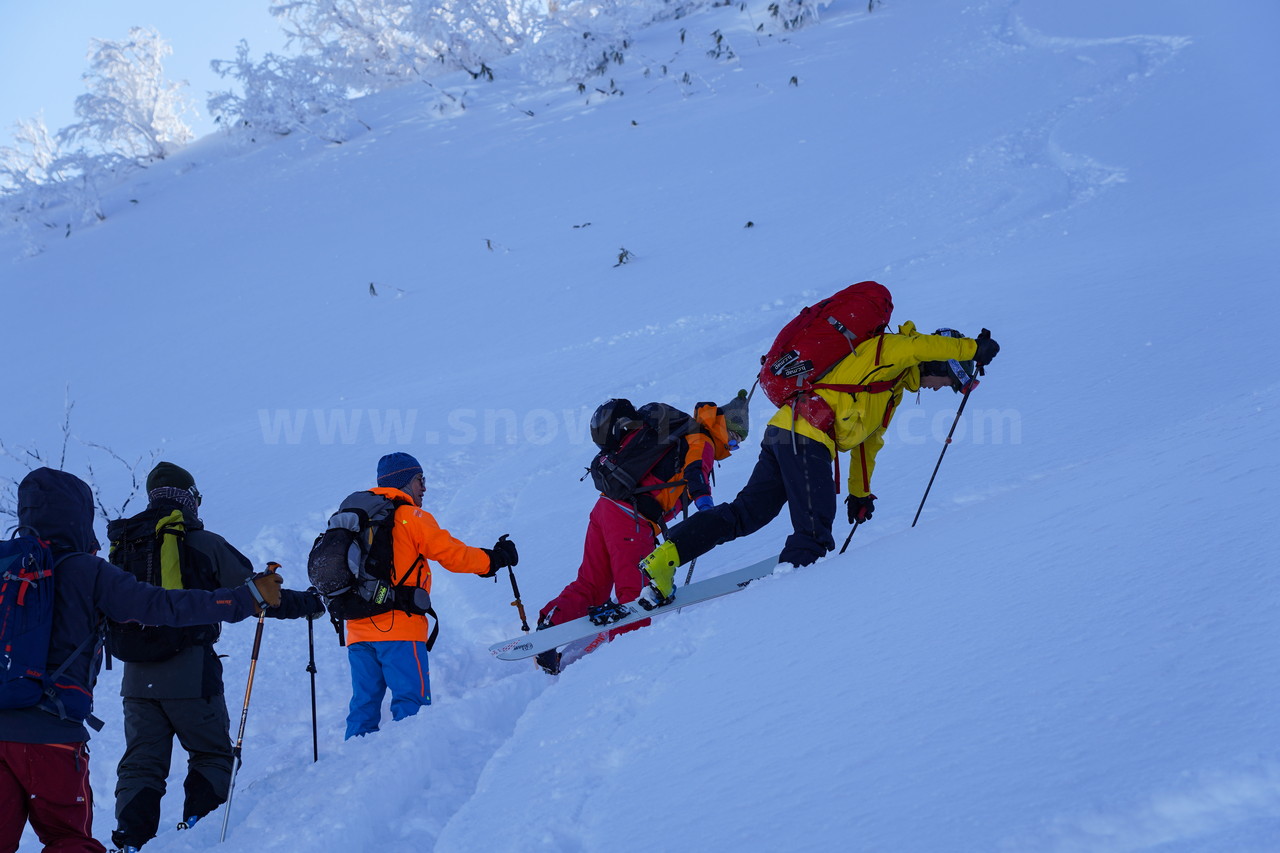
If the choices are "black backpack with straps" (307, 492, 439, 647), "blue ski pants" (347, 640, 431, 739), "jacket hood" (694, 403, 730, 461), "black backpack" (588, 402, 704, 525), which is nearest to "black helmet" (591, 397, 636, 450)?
"black backpack" (588, 402, 704, 525)

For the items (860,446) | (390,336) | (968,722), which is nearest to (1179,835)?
(968,722)

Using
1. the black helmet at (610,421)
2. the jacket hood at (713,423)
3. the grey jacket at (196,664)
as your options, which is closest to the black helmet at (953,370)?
the jacket hood at (713,423)

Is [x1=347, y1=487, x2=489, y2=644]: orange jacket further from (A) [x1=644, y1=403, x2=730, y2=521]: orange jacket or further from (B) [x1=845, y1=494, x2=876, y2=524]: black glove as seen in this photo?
(B) [x1=845, y1=494, x2=876, y2=524]: black glove

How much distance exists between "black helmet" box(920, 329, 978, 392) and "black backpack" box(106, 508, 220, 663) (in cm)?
349

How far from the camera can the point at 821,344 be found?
13.0 feet

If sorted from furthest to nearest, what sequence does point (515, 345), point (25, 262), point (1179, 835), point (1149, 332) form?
point (25, 262)
point (515, 345)
point (1149, 332)
point (1179, 835)

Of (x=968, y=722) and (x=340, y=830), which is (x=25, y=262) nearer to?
(x=340, y=830)

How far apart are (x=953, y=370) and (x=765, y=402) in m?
3.00

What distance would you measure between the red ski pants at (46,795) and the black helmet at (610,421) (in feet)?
8.17

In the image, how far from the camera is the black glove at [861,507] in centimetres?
Result: 438

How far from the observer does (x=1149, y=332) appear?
19.2 feet

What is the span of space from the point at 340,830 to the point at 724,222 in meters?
9.28

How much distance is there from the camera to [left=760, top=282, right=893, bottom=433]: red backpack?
3975 mm

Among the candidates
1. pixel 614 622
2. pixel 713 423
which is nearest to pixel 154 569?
pixel 614 622
